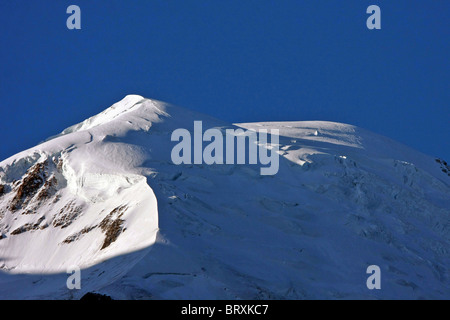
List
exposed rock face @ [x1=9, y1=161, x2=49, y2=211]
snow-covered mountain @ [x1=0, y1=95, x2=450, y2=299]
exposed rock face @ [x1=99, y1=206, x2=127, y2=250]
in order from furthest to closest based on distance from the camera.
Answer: exposed rock face @ [x1=9, y1=161, x2=49, y2=211] < exposed rock face @ [x1=99, y1=206, x2=127, y2=250] < snow-covered mountain @ [x1=0, y1=95, x2=450, y2=299]

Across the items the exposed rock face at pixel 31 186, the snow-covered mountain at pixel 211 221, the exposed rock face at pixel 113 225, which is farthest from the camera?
the exposed rock face at pixel 31 186

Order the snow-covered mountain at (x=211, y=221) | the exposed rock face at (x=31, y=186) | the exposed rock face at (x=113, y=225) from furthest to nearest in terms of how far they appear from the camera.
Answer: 1. the exposed rock face at (x=31, y=186)
2. the exposed rock face at (x=113, y=225)
3. the snow-covered mountain at (x=211, y=221)

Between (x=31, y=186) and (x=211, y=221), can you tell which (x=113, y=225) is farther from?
(x=31, y=186)

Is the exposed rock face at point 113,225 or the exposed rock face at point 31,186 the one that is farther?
the exposed rock face at point 31,186

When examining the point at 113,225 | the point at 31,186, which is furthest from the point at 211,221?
the point at 31,186

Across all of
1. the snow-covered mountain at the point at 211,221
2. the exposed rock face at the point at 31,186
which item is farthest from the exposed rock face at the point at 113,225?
the exposed rock face at the point at 31,186

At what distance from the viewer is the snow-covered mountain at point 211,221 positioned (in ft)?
153

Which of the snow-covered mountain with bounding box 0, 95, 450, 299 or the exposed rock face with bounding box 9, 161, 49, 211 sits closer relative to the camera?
the snow-covered mountain with bounding box 0, 95, 450, 299

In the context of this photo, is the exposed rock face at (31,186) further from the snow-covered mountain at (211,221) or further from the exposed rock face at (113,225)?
the exposed rock face at (113,225)

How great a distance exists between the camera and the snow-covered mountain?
4653 cm

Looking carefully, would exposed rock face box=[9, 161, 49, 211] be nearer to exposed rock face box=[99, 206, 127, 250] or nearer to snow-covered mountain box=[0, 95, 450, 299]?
snow-covered mountain box=[0, 95, 450, 299]

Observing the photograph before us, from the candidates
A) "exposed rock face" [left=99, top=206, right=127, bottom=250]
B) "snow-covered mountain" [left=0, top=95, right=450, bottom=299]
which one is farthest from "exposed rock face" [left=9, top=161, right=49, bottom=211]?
"exposed rock face" [left=99, top=206, right=127, bottom=250]
